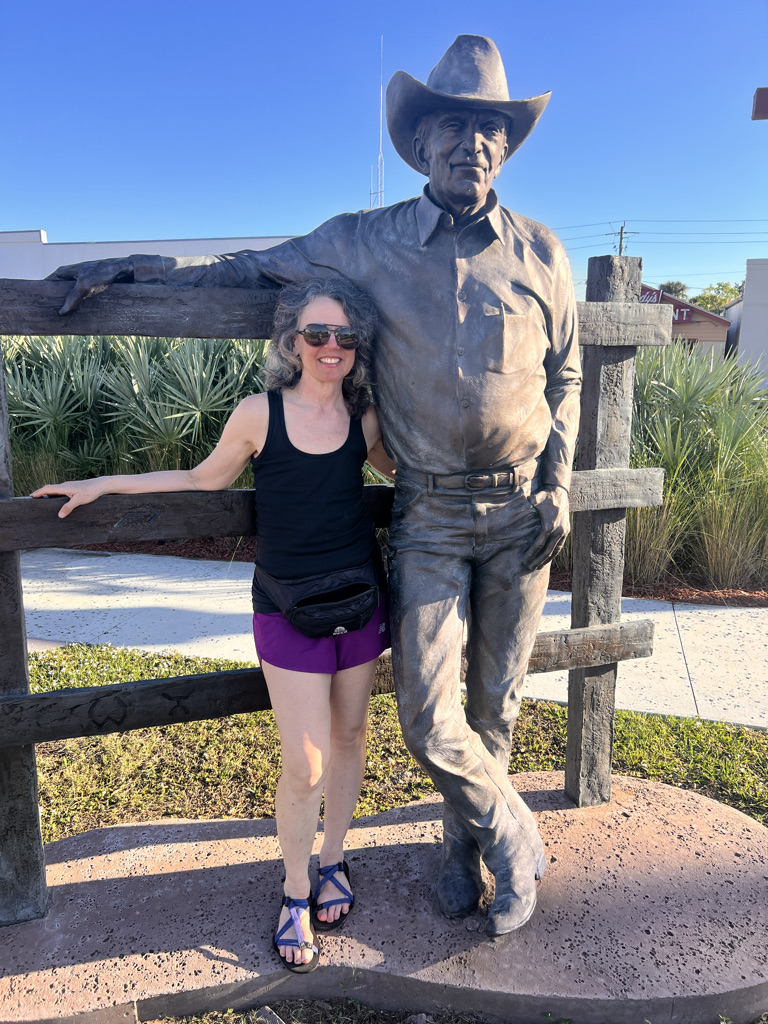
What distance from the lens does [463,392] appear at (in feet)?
6.78

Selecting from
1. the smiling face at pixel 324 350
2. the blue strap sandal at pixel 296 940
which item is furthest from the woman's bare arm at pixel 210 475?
the blue strap sandal at pixel 296 940

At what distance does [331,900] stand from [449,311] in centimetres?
185

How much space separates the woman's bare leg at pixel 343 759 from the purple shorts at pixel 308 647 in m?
0.05

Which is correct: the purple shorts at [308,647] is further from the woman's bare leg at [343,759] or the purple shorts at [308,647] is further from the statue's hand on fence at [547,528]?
the statue's hand on fence at [547,528]

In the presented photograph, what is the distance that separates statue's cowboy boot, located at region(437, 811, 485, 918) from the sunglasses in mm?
1568

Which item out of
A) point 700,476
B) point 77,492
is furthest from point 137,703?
point 700,476

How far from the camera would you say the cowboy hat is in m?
1.97

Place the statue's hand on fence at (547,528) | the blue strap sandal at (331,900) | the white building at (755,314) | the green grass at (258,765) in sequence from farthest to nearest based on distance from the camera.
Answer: the white building at (755,314), the green grass at (258,765), the blue strap sandal at (331,900), the statue's hand on fence at (547,528)

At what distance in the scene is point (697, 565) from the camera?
639cm

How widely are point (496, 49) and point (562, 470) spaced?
1.22 meters

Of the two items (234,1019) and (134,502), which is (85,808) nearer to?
(234,1019)

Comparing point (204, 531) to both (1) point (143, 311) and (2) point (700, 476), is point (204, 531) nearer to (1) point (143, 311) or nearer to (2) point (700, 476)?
(1) point (143, 311)

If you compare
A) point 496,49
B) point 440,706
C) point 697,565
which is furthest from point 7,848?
point 697,565

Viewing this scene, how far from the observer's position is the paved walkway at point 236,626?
4332 mm
